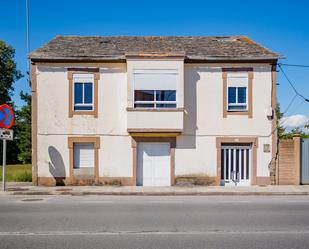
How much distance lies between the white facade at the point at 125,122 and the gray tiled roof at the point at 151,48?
45 cm

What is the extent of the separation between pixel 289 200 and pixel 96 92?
32.1ft

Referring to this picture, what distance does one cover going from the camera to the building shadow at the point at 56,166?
17.9 meters

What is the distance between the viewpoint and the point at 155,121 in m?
17.6

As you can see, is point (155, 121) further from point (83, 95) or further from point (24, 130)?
point (24, 130)

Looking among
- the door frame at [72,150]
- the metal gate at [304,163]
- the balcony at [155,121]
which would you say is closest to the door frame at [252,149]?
the metal gate at [304,163]

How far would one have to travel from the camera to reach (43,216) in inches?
395

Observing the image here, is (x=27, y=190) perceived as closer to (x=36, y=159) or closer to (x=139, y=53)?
(x=36, y=159)

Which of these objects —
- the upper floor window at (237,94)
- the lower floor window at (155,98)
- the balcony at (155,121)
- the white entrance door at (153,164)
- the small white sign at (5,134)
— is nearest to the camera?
the small white sign at (5,134)

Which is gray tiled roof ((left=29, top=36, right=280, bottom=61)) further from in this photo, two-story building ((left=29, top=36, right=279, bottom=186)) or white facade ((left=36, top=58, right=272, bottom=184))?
white facade ((left=36, top=58, right=272, bottom=184))

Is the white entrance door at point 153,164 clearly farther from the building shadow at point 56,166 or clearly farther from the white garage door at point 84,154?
the building shadow at point 56,166

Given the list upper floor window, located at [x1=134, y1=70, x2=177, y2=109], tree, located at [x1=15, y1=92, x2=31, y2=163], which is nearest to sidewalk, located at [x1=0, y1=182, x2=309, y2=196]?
upper floor window, located at [x1=134, y1=70, x2=177, y2=109]

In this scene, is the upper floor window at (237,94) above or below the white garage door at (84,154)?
above

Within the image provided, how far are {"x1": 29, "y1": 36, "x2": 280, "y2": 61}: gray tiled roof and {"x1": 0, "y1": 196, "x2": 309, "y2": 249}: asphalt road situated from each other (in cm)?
760

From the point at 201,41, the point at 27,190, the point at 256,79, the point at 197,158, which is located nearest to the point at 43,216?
the point at 27,190
